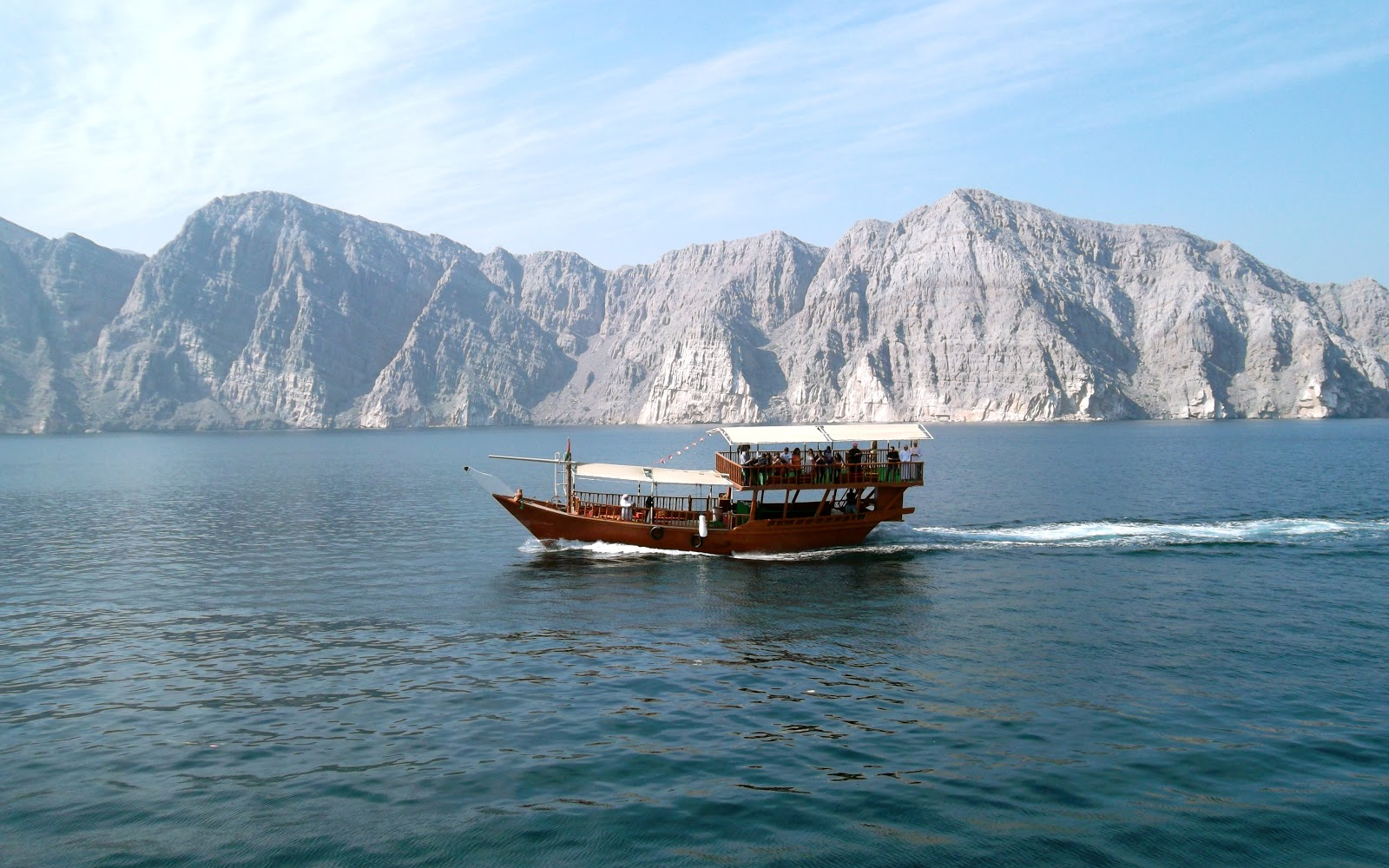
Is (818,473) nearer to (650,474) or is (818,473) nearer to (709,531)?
(709,531)

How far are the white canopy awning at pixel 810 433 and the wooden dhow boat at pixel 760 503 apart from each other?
6 centimetres

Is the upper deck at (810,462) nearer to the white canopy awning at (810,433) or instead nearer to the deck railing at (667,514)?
the white canopy awning at (810,433)

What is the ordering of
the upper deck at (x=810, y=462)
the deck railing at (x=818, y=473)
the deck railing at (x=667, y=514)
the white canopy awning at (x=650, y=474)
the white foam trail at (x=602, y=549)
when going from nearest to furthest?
the deck railing at (x=818, y=473), the upper deck at (x=810, y=462), the white foam trail at (x=602, y=549), the deck railing at (x=667, y=514), the white canopy awning at (x=650, y=474)

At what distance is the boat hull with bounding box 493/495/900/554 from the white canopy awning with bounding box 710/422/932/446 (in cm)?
410

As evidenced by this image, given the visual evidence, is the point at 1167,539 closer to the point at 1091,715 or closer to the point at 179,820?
the point at 1091,715

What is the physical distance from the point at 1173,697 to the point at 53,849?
79.1ft

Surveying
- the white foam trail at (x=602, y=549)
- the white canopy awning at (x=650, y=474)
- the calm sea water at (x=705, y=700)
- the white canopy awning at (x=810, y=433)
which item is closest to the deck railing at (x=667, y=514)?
the white canopy awning at (x=650, y=474)

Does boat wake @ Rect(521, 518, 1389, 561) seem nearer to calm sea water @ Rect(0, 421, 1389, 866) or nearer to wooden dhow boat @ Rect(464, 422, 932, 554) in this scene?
calm sea water @ Rect(0, 421, 1389, 866)

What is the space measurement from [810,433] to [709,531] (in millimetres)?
7426

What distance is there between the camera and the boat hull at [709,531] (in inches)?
1759

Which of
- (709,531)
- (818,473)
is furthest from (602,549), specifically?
(818,473)

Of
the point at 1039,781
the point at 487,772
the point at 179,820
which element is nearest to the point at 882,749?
the point at 1039,781

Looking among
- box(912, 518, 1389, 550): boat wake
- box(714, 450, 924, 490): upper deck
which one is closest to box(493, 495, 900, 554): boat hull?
box(714, 450, 924, 490): upper deck

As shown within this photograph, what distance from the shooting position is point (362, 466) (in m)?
112
